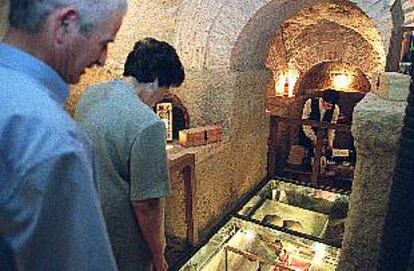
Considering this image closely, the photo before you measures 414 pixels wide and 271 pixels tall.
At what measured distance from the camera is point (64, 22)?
0.75 m

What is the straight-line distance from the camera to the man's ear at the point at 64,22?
0.73 meters

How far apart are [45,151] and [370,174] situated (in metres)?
1.48

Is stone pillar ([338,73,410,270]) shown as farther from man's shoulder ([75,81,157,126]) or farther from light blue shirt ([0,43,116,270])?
light blue shirt ([0,43,116,270])

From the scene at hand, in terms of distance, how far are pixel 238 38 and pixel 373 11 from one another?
3.85 ft

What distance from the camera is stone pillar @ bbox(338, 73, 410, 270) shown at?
65.8 inches

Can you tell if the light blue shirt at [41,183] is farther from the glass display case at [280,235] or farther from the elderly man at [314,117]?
the elderly man at [314,117]

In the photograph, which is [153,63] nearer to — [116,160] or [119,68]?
[116,160]

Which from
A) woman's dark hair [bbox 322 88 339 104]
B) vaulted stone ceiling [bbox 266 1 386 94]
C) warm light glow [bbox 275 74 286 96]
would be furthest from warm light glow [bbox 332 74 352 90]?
warm light glow [bbox 275 74 286 96]

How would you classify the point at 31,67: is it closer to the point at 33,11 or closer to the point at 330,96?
the point at 33,11

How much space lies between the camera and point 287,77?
26.1 feet

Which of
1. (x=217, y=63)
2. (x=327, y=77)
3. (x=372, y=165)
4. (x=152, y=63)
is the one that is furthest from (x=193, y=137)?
(x=327, y=77)

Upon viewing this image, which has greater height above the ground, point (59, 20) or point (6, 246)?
point (59, 20)

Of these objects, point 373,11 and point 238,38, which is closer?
point 373,11

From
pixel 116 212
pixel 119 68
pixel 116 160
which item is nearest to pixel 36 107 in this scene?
pixel 116 160
